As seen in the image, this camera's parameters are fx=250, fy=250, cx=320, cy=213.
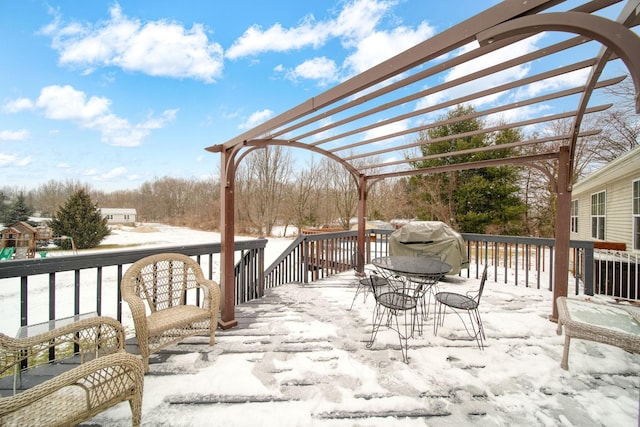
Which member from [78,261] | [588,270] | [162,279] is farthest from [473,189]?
[78,261]

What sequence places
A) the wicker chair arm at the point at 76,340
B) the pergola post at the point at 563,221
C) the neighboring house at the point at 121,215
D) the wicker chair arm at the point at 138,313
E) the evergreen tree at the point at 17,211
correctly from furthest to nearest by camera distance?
the neighboring house at the point at 121,215
the evergreen tree at the point at 17,211
the pergola post at the point at 563,221
the wicker chair arm at the point at 138,313
the wicker chair arm at the point at 76,340

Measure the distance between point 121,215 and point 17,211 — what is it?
8179 mm

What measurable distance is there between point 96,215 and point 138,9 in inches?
581

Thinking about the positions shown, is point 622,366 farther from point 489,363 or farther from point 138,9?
point 138,9

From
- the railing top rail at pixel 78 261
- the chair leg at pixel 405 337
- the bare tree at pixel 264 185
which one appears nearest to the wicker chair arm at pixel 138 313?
the railing top rail at pixel 78 261

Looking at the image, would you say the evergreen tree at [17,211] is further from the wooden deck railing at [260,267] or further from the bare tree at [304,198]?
the bare tree at [304,198]

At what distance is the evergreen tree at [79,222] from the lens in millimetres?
14469

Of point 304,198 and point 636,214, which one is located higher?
point 304,198

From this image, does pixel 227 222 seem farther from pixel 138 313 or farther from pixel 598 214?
pixel 598 214

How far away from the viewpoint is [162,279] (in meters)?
2.58

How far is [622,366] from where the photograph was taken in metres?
2.15

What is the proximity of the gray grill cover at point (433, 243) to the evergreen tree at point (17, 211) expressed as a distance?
2490 centimetres

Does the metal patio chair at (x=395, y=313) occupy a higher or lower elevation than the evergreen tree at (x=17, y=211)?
lower

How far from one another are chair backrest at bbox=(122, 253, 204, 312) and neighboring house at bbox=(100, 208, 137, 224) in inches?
1125
